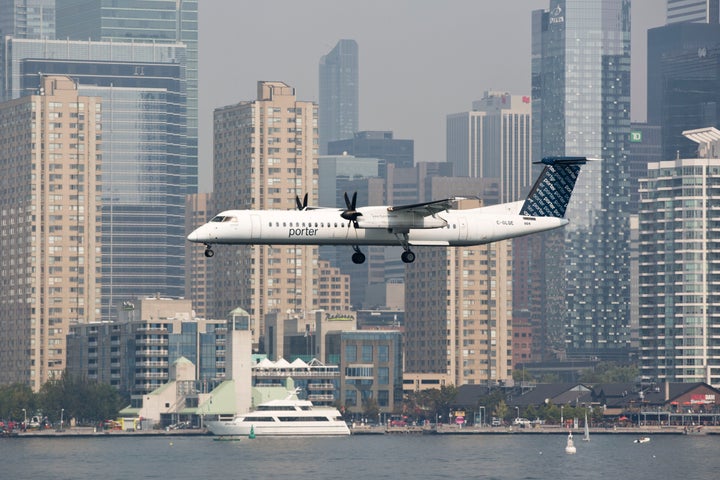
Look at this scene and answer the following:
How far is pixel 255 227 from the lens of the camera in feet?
490

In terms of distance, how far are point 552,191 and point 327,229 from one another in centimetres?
2265

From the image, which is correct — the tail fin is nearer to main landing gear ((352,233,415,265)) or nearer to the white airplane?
the white airplane

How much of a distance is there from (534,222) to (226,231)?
92.1 ft

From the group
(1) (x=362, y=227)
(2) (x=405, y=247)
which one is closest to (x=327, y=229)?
(1) (x=362, y=227)

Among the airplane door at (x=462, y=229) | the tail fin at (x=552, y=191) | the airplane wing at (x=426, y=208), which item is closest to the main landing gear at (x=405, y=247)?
the airplane wing at (x=426, y=208)

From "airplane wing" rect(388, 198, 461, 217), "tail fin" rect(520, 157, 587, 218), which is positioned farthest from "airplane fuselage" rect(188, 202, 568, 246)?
"tail fin" rect(520, 157, 587, 218)

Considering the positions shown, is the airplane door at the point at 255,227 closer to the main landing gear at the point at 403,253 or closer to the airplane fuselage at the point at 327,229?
the airplane fuselage at the point at 327,229

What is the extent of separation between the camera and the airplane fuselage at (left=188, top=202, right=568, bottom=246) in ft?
490

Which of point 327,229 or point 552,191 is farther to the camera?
point 552,191

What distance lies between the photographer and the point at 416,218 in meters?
152

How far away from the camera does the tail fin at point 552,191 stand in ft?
526

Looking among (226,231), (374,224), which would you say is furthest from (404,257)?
(226,231)

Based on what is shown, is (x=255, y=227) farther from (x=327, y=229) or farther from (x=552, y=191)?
(x=552, y=191)

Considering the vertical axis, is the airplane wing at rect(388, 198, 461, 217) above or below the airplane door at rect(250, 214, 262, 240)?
above
